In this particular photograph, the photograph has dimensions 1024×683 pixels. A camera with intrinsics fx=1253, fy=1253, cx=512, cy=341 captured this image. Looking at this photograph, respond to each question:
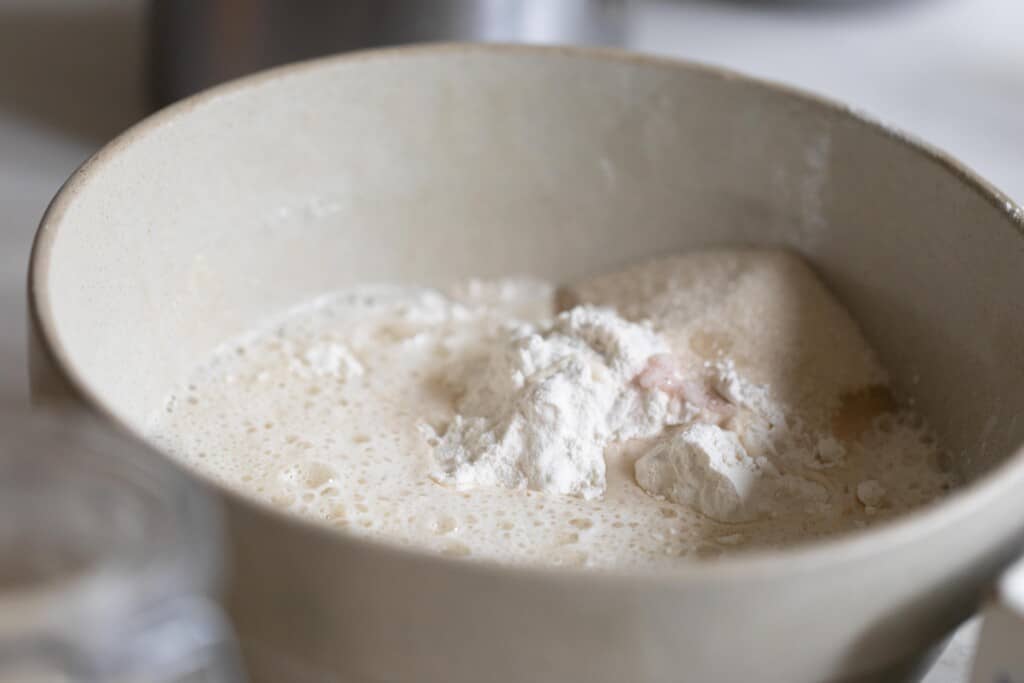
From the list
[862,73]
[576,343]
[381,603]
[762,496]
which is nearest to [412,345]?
[576,343]

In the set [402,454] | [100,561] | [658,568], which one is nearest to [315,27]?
[402,454]

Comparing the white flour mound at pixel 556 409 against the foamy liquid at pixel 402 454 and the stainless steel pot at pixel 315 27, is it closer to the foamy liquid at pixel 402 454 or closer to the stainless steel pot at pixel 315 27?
the foamy liquid at pixel 402 454

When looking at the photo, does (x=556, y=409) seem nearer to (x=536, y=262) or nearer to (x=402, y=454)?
(x=402, y=454)

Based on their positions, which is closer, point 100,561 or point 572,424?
point 100,561

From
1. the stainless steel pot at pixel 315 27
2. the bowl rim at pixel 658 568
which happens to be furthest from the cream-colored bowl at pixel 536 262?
the stainless steel pot at pixel 315 27

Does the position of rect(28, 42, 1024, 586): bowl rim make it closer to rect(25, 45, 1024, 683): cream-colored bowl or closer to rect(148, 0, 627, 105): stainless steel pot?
rect(25, 45, 1024, 683): cream-colored bowl

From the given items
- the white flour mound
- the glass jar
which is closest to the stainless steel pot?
the white flour mound
